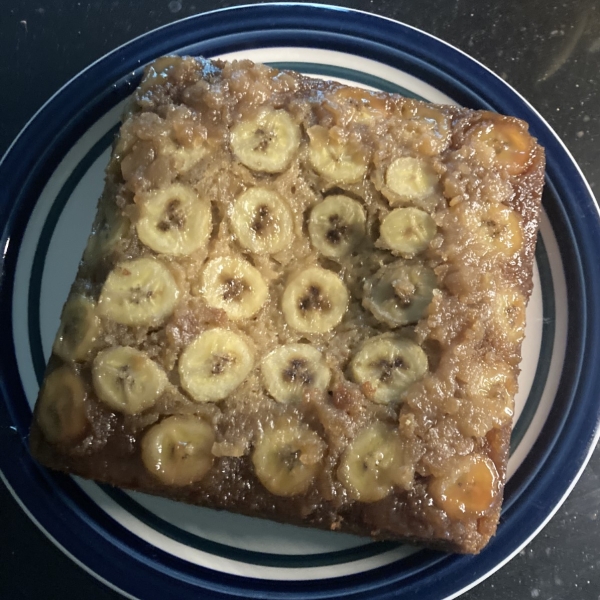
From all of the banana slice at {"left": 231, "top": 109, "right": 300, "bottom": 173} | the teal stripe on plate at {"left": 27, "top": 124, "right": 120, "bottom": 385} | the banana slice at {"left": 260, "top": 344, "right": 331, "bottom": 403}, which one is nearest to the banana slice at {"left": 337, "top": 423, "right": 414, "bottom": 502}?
the banana slice at {"left": 260, "top": 344, "right": 331, "bottom": 403}

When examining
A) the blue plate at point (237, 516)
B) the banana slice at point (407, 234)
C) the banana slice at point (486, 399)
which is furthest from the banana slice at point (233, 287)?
the blue plate at point (237, 516)

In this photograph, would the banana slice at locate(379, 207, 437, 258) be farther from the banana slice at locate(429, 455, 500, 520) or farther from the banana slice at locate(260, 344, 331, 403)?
the banana slice at locate(429, 455, 500, 520)

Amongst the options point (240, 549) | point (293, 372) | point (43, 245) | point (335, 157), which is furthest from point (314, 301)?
point (43, 245)

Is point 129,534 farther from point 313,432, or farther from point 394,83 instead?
point 394,83

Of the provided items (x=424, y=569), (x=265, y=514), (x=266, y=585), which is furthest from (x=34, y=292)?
(x=424, y=569)

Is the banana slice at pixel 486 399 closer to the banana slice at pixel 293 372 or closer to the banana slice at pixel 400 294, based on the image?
the banana slice at pixel 400 294
